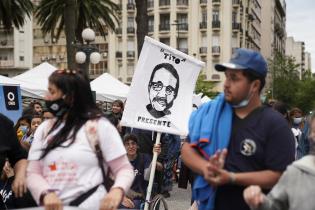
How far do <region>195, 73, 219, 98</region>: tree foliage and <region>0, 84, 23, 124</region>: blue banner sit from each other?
162 feet

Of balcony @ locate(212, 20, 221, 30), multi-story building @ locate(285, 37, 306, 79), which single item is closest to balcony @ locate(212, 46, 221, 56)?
balcony @ locate(212, 20, 221, 30)

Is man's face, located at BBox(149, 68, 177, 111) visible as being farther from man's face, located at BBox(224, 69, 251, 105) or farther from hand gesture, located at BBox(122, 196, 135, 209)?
man's face, located at BBox(224, 69, 251, 105)

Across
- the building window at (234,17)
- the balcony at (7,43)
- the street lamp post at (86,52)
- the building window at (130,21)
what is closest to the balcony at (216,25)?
the building window at (234,17)

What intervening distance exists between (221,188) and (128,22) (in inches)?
2839

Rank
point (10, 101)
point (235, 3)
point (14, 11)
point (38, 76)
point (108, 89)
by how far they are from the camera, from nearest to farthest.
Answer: point (10, 101) < point (38, 76) < point (108, 89) < point (14, 11) < point (235, 3)

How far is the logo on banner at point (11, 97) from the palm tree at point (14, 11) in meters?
16.9

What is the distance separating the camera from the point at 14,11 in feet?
93.1

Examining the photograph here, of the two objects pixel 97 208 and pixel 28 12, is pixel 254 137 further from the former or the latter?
pixel 28 12

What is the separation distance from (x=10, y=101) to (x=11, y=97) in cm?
8

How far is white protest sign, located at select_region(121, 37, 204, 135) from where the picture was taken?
6.55 m

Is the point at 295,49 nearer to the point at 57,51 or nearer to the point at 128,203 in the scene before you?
the point at 57,51

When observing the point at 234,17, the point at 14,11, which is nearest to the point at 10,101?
the point at 14,11

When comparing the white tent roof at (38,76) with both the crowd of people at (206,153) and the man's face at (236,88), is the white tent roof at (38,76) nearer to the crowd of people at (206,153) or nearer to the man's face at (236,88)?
the crowd of people at (206,153)

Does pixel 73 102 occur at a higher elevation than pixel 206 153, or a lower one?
higher
